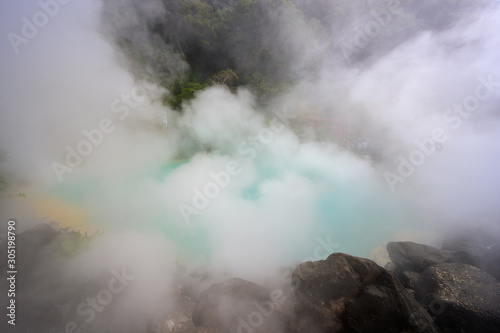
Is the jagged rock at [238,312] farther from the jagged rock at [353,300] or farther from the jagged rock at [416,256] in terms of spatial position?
the jagged rock at [416,256]

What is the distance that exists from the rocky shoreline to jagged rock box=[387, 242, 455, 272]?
1.15 feet

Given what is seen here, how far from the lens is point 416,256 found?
3.62 metres

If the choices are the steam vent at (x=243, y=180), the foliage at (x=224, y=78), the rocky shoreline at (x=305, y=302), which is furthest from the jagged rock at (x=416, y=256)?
the foliage at (x=224, y=78)

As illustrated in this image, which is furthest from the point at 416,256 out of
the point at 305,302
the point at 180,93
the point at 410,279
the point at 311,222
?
the point at 180,93

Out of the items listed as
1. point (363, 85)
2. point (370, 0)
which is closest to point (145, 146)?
point (363, 85)

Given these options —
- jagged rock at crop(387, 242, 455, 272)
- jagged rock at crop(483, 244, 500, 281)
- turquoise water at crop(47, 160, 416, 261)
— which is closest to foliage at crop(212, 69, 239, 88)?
turquoise water at crop(47, 160, 416, 261)

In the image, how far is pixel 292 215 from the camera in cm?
493

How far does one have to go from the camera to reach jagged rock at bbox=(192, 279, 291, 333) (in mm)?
2297

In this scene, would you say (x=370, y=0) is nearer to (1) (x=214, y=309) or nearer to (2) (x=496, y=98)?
(2) (x=496, y=98)

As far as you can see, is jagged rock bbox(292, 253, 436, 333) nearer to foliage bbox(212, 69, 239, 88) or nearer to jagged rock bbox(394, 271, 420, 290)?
jagged rock bbox(394, 271, 420, 290)

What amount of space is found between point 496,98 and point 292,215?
7662 mm

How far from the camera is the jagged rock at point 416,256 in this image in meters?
3.52

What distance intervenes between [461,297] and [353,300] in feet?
6.38

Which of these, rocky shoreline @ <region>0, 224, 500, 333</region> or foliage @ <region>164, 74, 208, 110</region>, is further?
foliage @ <region>164, 74, 208, 110</region>
